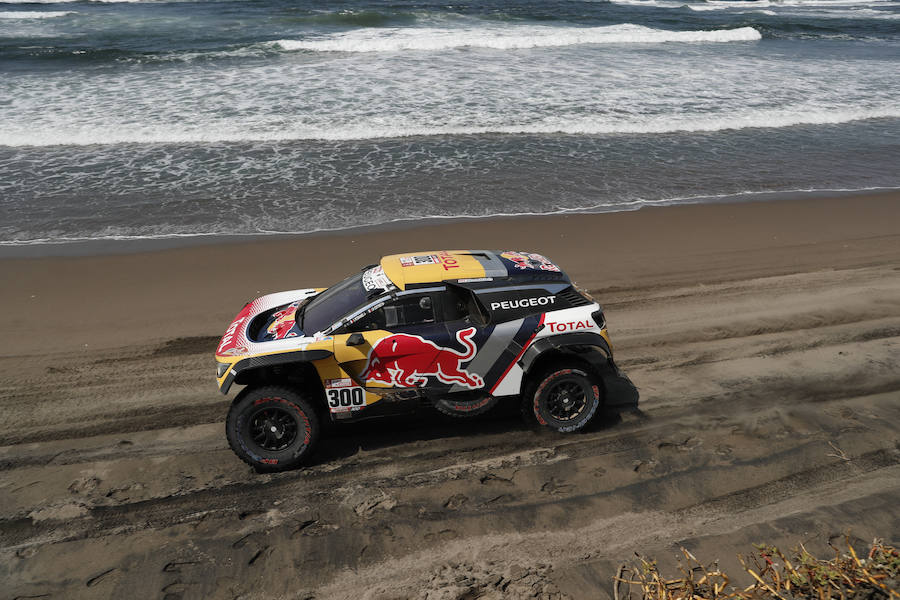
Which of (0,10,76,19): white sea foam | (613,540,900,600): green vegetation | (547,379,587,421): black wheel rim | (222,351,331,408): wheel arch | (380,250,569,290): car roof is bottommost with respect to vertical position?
(547,379,587,421): black wheel rim

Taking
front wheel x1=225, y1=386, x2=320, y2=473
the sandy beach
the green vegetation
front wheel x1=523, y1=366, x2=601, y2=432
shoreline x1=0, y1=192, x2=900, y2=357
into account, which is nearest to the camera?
the green vegetation

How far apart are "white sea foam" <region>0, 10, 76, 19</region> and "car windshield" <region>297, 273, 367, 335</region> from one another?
104 feet

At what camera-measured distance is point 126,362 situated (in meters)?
7.97

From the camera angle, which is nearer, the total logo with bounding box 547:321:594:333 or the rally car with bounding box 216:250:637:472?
the rally car with bounding box 216:250:637:472

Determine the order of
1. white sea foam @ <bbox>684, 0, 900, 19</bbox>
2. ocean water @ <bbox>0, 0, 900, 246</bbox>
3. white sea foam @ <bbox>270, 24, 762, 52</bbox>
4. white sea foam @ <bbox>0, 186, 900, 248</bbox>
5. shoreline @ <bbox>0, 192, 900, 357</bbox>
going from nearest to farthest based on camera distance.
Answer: shoreline @ <bbox>0, 192, 900, 357</bbox>
white sea foam @ <bbox>0, 186, 900, 248</bbox>
ocean water @ <bbox>0, 0, 900, 246</bbox>
white sea foam @ <bbox>270, 24, 762, 52</bbox>
white sea foam @ <bbox>684, 0, 900, 19</bbox>

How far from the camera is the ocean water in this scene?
42.9 ft

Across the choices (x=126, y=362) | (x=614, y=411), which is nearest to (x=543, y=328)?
(x=614, y=411)

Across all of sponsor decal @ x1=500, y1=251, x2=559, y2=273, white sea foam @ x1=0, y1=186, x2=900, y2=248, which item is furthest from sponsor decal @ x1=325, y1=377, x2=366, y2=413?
white sea foam @ x1=0, y1=186, x2=900, y2=248

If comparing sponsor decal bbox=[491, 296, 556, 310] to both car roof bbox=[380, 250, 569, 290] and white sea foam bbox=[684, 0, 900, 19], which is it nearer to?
car roof bbox=[380, 250, 569, 290]

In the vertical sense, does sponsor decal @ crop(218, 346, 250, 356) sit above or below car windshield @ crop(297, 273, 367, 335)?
below

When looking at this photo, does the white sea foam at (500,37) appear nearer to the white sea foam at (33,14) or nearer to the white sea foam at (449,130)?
the white sea foam at (449,130)

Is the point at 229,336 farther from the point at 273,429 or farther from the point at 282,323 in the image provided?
the point at 273,429

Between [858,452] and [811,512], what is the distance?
3.90 ft

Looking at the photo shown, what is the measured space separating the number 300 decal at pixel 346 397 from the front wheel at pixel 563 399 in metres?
1.60
